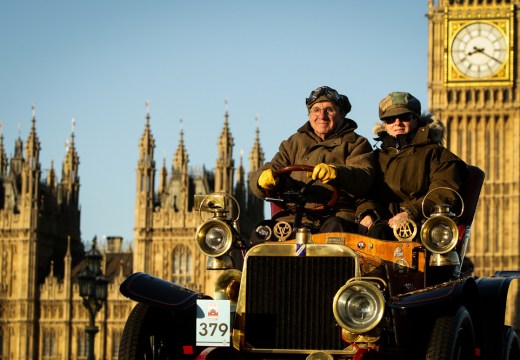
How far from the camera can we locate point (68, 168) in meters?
63.8

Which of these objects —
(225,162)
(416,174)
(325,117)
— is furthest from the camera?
(225,162)

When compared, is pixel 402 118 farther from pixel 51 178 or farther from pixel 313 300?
pixel 51 178

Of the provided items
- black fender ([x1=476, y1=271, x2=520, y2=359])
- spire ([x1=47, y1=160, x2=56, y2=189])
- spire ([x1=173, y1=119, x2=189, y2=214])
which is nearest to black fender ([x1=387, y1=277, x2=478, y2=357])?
black fender ([x1=476, y1=271, x2=520, y2=359])

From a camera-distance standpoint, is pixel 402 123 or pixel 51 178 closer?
pixel 402 123

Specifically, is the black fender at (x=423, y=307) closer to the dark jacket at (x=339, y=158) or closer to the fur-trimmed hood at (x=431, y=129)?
the dark jacket at (x=339, y=158)

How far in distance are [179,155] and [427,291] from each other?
52.7 metres

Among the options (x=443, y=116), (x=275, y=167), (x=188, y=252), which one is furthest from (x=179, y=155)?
(x=275, y=167)

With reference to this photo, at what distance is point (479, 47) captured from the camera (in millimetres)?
53250

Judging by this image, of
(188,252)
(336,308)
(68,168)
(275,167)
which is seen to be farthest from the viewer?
(68,168)

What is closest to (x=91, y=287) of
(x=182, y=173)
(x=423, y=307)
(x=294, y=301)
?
(x=294, y=301)

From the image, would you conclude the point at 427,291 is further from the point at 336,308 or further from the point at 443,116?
the point at 443,116

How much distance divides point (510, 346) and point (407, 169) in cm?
122

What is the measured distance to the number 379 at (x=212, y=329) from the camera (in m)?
7.42

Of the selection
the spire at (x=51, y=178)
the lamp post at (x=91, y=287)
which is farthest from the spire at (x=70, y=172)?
the lamp post at (x=91, y=287)
